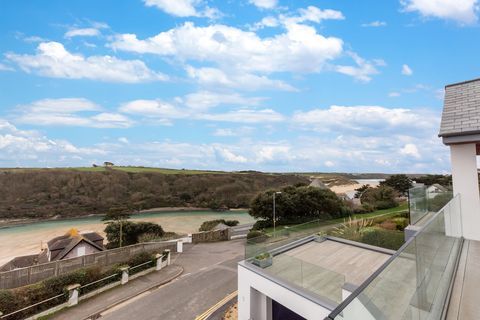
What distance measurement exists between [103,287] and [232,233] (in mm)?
18496

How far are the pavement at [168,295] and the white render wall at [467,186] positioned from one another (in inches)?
443

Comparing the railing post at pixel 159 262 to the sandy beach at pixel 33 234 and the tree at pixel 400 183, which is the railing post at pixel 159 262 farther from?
the tree at pixel 400 183

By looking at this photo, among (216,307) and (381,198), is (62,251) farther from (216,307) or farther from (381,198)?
(381,198)

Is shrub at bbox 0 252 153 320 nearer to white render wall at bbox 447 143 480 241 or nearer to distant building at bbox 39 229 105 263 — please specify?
distant building at bbox 39 229 105 263

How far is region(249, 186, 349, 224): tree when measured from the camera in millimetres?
35500

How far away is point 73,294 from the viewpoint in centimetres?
1399

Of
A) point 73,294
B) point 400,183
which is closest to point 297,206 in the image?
point 73,294

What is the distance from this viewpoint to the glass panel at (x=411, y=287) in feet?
6.04

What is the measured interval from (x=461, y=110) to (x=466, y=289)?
517 centimetres

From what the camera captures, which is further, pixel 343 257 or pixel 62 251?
pixel 62 251

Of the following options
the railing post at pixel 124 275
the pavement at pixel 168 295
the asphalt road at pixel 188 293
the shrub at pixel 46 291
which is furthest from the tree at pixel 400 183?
the shrub at pixel 46 291

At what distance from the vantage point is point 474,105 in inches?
289

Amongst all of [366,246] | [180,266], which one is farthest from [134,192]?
[366,246]

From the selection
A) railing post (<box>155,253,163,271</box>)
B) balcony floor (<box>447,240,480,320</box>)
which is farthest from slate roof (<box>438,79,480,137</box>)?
railing post (<box>155,253,163,271</box>)
